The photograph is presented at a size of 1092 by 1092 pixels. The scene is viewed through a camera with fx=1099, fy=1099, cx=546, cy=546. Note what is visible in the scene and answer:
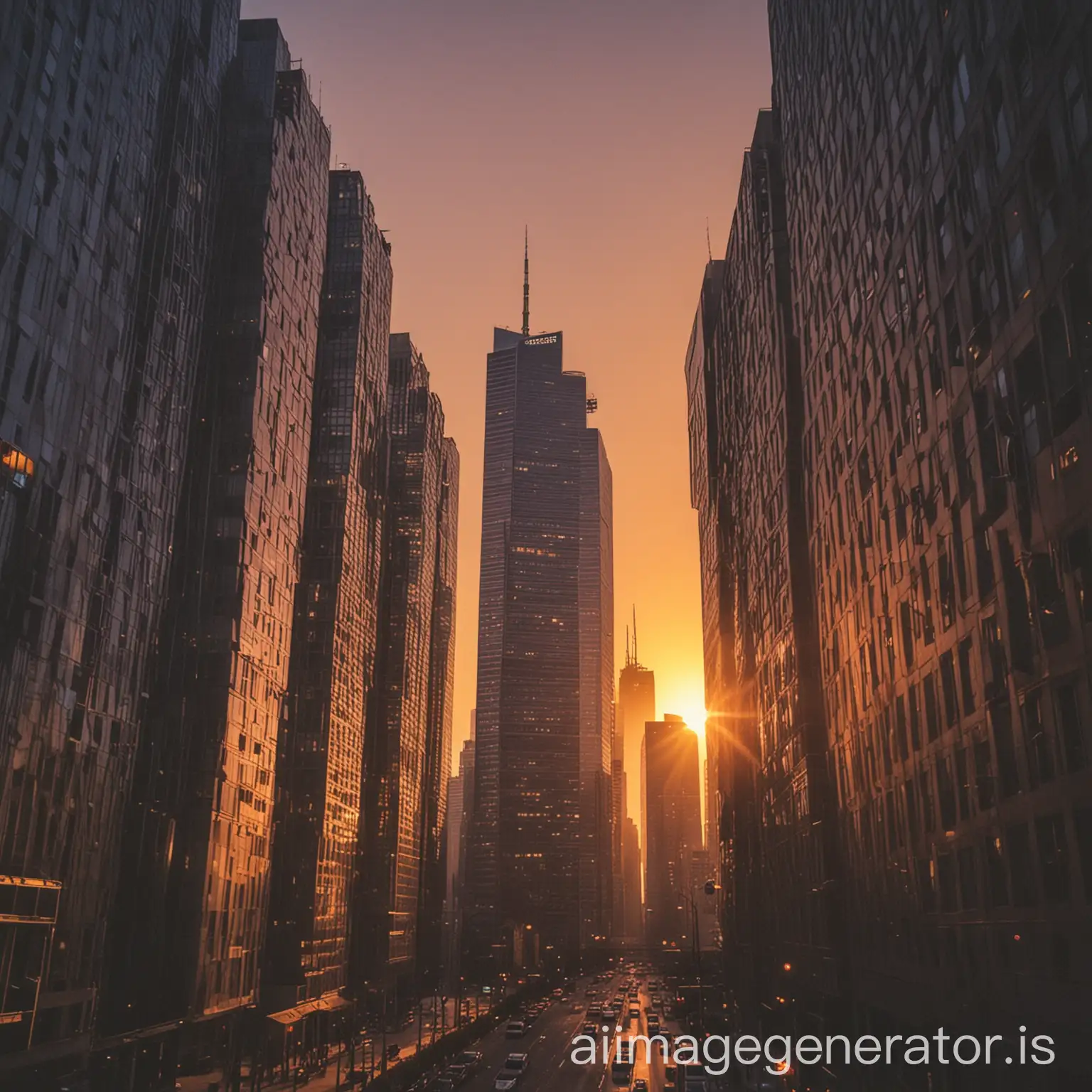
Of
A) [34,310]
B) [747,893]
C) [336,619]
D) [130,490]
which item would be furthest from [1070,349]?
[336,619]

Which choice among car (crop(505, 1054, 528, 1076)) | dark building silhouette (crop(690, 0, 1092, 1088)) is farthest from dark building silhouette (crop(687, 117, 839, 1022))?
car (crop(505, 1054, 528, 1076))

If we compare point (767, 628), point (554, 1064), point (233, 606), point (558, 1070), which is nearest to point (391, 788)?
point (554, 1064)

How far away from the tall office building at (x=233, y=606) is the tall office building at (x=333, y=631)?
1899 centimetres

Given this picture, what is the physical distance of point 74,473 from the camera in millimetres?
67062

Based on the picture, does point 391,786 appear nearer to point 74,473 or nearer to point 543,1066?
point 543,1066

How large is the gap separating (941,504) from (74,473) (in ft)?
164

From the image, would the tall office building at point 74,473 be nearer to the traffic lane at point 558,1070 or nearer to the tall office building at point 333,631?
the traffic lane at point 558,1070

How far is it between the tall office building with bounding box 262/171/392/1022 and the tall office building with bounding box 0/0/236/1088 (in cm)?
4298

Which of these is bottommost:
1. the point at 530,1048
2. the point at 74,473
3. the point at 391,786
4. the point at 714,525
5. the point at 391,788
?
the point at 530,1048

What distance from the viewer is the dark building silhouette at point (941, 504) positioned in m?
34.2

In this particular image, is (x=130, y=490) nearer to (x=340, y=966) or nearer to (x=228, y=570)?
(x=228, y=570)

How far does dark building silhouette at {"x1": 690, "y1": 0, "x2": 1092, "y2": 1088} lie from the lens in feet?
112

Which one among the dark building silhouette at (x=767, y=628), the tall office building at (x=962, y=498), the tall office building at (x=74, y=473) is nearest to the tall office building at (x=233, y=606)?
the tall office building at (x=74, y=473)

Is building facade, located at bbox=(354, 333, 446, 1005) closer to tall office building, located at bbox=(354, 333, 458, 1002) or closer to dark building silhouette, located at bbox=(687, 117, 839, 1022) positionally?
tall office building, located at bbox=(354, 333, 458, 1002)
